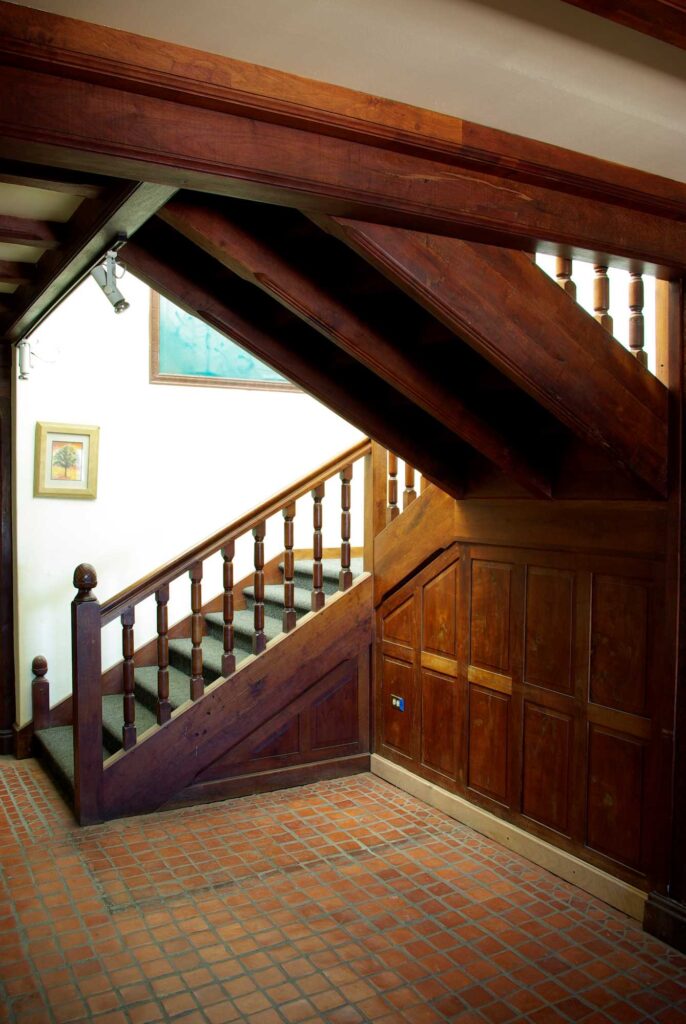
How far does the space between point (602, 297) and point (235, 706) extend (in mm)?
2705

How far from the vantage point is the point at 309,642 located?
4.50m

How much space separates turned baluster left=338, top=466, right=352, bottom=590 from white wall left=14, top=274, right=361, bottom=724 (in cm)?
131

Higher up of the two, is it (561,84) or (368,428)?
(561,84)

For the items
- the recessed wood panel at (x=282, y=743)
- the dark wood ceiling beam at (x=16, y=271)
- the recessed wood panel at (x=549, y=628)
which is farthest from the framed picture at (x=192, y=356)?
the recessed wood panel at (x=549, y=628)

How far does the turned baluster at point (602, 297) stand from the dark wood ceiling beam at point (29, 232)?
2.12 metres

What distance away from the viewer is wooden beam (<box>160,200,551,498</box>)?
2.69 metres

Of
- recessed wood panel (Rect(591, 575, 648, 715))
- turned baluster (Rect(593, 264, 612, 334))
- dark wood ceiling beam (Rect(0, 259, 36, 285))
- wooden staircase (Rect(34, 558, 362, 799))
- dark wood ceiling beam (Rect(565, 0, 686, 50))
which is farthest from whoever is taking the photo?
wooden staircase (Rect(34, 558, 362, 799))

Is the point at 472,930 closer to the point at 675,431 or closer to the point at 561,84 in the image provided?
the point at 675,431

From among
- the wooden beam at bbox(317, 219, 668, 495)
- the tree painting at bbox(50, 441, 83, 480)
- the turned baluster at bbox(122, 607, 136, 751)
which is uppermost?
the wooden beam at bbox(317, 219, 668, 495)

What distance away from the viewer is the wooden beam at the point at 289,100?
166cm

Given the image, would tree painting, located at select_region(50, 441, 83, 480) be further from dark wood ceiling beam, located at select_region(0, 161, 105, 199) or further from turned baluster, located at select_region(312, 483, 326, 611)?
dark wood ceiling beam, located at select_region(0, 161, 105, 199)

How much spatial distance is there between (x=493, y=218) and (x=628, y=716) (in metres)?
1.94

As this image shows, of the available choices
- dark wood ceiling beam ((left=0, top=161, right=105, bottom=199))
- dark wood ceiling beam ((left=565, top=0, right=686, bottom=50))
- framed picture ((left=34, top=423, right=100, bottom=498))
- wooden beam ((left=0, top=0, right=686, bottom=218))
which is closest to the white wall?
framed picture ((left=34, top=423, right=100, bottom=498))

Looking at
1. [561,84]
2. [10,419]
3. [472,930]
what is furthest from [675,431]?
[10,419]
